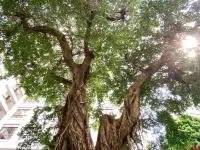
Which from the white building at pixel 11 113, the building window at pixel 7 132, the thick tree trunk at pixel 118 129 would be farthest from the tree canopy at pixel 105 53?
the building window at pixel 7 132

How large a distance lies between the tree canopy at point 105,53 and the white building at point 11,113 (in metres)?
8.08

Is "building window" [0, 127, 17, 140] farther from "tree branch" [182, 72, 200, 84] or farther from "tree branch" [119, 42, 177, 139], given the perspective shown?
"tree branch" [182, 72, 200, 84]

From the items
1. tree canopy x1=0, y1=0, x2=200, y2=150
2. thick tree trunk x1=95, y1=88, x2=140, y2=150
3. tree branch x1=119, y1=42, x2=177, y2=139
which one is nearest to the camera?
thick tree trunk x1=95, y1=88, x2=140, y2=150

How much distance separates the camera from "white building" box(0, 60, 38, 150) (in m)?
13.7

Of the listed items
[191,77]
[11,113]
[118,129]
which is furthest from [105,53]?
[11,113]

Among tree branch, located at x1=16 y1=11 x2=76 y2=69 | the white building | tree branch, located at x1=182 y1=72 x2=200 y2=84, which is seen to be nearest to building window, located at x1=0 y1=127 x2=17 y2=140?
the white building

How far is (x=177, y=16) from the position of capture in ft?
17.7

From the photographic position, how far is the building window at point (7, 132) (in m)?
14.2

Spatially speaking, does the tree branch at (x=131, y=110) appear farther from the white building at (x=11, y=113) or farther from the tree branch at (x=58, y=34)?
the white building at (x=11, y=113)

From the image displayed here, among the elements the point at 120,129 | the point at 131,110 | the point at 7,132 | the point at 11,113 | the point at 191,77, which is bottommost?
the point at 120,129

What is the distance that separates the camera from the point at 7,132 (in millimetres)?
14805

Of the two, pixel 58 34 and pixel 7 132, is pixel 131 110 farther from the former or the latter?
pixel 7 132

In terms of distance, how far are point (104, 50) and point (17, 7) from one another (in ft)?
10.3

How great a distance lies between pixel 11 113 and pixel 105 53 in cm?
1368
